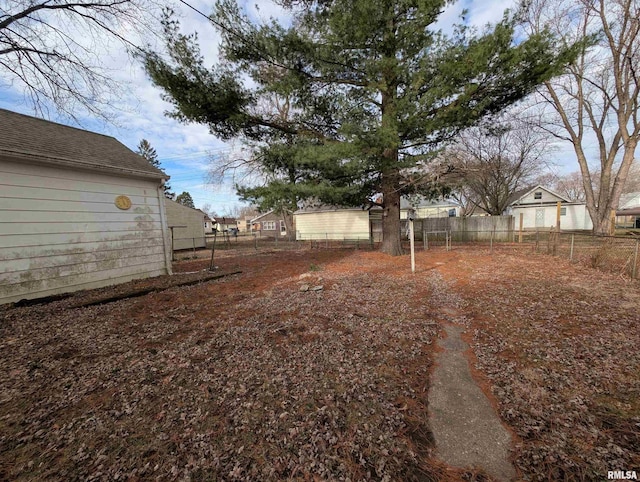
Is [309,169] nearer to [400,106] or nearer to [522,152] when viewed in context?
[400,106]

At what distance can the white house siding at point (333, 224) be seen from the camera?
1938 cm

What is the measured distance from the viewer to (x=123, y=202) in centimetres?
650

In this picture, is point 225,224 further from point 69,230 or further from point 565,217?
point 565,217

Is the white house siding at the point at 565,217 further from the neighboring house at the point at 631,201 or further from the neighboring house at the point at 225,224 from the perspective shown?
the neighboring house at the point at 225,224

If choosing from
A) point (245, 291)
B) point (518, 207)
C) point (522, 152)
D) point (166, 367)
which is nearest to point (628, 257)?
point (245, 291)

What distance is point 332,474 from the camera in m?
1.56

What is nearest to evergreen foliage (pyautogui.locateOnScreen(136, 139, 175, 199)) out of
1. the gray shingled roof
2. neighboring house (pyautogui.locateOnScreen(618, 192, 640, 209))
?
the gray shingled roof

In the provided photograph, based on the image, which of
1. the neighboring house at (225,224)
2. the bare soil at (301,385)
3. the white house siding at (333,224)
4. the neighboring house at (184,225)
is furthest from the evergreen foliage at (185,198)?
the bare soil at (301,385)

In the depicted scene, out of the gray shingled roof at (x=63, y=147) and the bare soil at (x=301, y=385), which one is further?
the gray shingled roof at (x=63, y=147)

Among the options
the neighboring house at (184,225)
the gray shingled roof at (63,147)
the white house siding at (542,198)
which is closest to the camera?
the gray shingled roof at (63,147)

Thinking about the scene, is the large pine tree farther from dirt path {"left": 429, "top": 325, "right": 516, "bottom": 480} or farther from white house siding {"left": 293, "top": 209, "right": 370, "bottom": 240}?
white house siding {"left": 293, "top": 209, "right": 370, "bottom": 240}

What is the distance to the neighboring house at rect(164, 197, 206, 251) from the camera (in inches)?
702

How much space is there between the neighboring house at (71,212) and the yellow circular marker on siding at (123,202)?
0.02 meters

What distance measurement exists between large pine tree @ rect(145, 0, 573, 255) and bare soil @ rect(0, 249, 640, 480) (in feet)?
15.7
